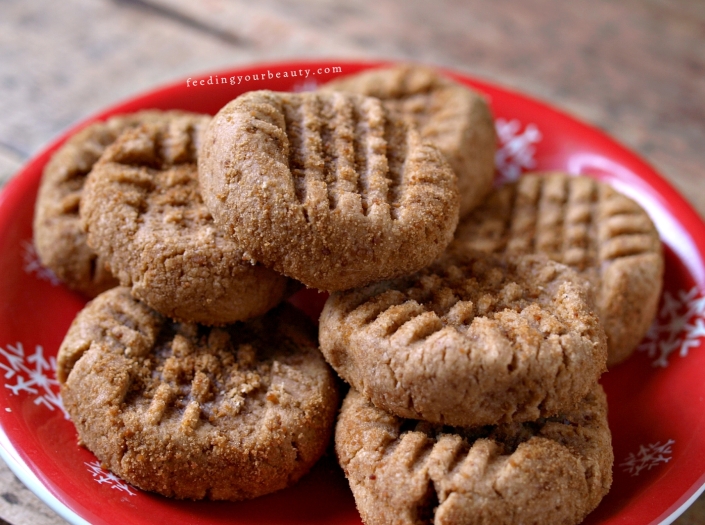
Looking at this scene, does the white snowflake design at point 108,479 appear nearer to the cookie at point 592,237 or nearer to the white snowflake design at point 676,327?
the cookie at point 592,237

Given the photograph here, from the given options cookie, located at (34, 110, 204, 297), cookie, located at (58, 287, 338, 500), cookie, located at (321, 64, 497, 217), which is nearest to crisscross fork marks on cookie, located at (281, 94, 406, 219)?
cookie, located at (321, 64, 497, 217)

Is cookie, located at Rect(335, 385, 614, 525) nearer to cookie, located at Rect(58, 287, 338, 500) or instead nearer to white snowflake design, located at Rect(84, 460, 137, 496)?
cookie, located at Rect(58, 287, 338, 500)

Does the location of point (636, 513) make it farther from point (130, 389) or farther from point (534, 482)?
point (130, 389)

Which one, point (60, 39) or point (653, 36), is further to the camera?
point (653, 36)

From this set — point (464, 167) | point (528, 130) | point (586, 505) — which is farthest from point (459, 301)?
point (528, 130)

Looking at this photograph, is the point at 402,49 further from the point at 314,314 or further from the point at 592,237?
the point at 314,314

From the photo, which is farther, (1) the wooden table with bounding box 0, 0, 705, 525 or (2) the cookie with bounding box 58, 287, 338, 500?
(1) the wooden table with bounding box 0, 0, 705, 525

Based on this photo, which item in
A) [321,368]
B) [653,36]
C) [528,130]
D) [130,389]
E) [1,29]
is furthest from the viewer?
[653,36]
